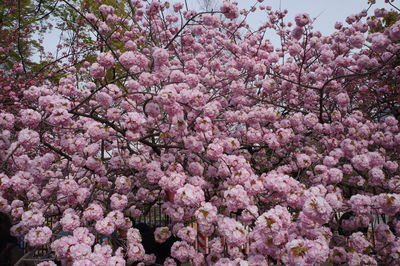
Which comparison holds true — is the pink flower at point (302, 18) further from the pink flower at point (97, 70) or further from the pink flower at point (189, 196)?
the pink flower at point (189, 196)

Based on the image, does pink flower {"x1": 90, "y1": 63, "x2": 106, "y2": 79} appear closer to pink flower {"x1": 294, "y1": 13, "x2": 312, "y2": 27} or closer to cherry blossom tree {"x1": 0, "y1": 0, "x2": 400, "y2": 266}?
cherry blossom tree {"x1": 0, "y1": 0, "x2": 400, "y2": 266}

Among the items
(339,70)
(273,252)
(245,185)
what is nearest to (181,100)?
(245,185)

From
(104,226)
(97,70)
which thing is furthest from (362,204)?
(97,70)

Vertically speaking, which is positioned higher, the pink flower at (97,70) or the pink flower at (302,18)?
the pink flower at (302,18)

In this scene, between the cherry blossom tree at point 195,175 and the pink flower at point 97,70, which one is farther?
the pink flower at point 97,70

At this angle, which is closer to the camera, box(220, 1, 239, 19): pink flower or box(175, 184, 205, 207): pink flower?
box(175, 184, 205, 207): pink flower

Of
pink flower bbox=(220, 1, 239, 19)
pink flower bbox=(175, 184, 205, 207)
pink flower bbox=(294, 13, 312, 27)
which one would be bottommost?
pink flower bbox=(175, 184, 205, 207)

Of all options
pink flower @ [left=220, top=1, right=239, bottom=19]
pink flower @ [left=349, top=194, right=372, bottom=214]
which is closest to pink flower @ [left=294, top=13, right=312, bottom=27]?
pink flower @ [left=220, top=1, right=239, bottom=19]

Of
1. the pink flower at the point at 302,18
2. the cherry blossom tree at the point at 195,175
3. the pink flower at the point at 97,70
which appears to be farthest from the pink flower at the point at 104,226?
the pink flower at the point at 302,18

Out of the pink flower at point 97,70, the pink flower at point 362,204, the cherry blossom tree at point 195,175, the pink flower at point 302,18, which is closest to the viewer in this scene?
the cherry blossom tree at point 195,175

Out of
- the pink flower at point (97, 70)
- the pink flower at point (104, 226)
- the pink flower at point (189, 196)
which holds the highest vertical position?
the pink flower at point (97, 70)

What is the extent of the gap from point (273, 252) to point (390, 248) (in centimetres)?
152

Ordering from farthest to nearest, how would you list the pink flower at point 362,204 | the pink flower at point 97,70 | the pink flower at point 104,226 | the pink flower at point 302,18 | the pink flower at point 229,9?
the pink flower at point 302,18 < the pink flower at point 229,9 < the pink flower at point 97,70 < the pink flower at point 362,204 < the pink flower at point 104,226

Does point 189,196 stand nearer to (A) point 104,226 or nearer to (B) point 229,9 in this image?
(A) point 104,226
